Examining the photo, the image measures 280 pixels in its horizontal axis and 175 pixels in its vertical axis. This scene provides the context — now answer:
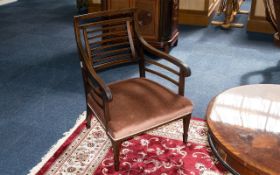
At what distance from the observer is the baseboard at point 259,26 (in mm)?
4285

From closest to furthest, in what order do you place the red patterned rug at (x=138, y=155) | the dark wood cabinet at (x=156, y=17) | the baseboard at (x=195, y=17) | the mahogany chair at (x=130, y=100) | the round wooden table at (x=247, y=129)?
the round wooden table at (x=247, y=129)
the mahogany chair at (x=130, y=100)
the red patterned rug at (x=138, y=155)
the dark wood cabinet at (x=156, y=17)
the baseboard at (x=195, y=17)

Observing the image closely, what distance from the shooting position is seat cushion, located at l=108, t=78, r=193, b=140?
1804 millimetres

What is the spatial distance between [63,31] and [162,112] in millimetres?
3144

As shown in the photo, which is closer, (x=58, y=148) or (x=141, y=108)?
(x=141, y=108)

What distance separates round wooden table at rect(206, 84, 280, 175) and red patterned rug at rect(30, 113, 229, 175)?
58 centimetres

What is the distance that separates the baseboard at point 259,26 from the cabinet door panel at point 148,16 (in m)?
1.62

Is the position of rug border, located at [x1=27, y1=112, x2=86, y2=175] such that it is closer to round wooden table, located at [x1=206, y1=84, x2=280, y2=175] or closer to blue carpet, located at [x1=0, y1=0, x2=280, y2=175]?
blue carpet, located at [x1=0, y1=0, x2=280, y2=175]

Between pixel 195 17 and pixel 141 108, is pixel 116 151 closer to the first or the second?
pixel 141 108

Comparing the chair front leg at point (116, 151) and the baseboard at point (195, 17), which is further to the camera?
the baseboard at point (195, 17)

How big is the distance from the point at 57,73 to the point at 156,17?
122 cm

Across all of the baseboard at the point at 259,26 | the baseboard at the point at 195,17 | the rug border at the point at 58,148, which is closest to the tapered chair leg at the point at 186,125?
the rug border at the point at 58,148

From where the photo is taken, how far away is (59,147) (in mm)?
2234

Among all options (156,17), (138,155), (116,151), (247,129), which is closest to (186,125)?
(138,155)

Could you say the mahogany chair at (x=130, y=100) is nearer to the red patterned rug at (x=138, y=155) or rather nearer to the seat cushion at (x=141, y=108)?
the seat cushion at (x=141, y=108)
